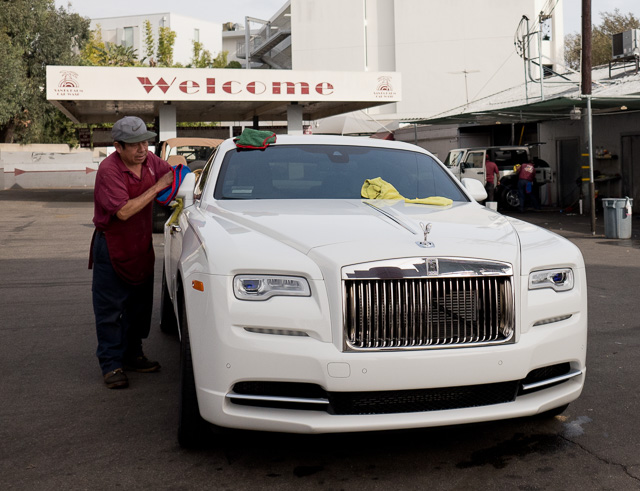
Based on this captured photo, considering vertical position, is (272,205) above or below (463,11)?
A: below

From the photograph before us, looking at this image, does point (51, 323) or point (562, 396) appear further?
point (51, 323)

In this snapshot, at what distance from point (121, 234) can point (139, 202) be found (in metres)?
0.27

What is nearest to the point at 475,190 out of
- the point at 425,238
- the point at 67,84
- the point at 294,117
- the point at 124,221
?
the point at 425,238

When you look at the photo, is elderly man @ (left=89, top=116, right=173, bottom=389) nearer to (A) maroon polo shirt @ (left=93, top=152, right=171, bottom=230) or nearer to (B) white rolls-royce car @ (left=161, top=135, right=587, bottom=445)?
(A) maroon polo shirt @ (left=93, top=152, right=171, bottom=230)

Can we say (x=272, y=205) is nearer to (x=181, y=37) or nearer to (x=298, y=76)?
(x=298, y=76)

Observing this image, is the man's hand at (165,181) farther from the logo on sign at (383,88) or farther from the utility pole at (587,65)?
the logo on sign at (383,88)

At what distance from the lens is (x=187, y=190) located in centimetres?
572

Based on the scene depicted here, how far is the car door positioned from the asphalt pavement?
2057cm

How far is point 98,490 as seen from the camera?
12.5ft

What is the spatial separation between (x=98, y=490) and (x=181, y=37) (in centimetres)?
10049

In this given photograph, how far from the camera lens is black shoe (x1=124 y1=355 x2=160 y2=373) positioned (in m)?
6.06

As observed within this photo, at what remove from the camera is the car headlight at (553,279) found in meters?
4.01

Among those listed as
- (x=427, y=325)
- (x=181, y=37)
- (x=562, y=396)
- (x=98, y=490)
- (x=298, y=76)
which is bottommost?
(x=98, y=490)

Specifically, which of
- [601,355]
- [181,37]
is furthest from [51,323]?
[181,37]
